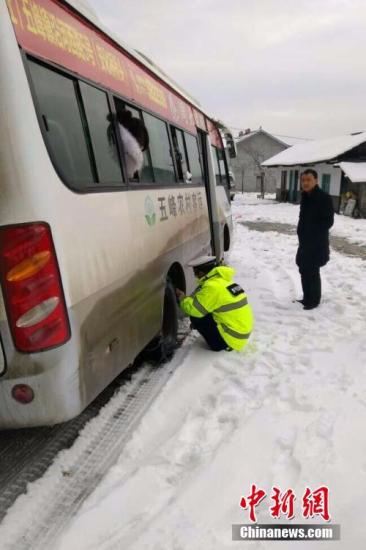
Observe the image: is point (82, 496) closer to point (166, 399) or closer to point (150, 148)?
point (166, 399)

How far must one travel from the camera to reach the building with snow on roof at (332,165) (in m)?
22.1

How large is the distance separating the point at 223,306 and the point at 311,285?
7.67ft

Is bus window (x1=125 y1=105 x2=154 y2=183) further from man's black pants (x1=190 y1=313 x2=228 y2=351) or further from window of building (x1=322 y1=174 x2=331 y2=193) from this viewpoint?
window of building (x1=322 y1=174 x2=331 y2=193)

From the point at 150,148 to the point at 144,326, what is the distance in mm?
1809

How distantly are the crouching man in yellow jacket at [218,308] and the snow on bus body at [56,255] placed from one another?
1.08 m

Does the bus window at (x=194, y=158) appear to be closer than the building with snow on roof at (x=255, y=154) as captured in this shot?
Yes

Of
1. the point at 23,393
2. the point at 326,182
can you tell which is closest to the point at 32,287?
the point at 23,393

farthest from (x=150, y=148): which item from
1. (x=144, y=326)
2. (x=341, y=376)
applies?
(x=341, y=376)

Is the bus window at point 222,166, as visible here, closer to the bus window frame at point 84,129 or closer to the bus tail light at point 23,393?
the bus window frame at point 84,129

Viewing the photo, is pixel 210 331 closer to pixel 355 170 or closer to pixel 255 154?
pixel 355 170

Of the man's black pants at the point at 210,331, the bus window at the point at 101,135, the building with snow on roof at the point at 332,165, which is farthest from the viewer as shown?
the building with snow on roof at the point at 332,165

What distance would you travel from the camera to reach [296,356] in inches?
180

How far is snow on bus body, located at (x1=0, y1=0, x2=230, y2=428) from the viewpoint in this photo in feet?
7.20

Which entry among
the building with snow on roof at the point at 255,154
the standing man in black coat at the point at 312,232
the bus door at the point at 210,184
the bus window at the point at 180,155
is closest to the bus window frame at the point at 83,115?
the bus window at the point at 180,155
